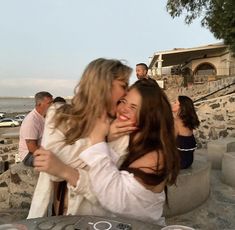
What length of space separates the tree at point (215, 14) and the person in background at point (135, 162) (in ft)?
35.8

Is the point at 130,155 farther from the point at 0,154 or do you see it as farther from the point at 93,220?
the point at 0,154

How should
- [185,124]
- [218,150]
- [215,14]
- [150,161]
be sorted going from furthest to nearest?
[215,14] → [218,150] → [185,124] → [150,161]

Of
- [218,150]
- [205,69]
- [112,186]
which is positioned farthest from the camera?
[205,69]

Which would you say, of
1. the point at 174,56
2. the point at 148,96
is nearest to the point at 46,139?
the point at 148,96

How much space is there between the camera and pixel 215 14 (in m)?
13.0

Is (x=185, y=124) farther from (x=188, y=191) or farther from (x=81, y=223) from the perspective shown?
(x=81, y=223)

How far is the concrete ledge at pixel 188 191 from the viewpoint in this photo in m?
4.41

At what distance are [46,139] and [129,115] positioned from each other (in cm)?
48

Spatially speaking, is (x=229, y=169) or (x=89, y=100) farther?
(x=229, y=169)

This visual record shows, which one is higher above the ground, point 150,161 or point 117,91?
point 117,91

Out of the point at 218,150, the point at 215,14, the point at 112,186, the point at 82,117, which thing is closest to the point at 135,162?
the point at 112,186

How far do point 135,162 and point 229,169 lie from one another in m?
4.48

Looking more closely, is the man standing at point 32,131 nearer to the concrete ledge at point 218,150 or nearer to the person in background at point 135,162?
the person in background at point 135,162

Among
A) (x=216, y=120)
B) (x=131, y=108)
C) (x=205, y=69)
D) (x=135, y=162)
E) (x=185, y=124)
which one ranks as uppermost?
(x=205, y=69)
